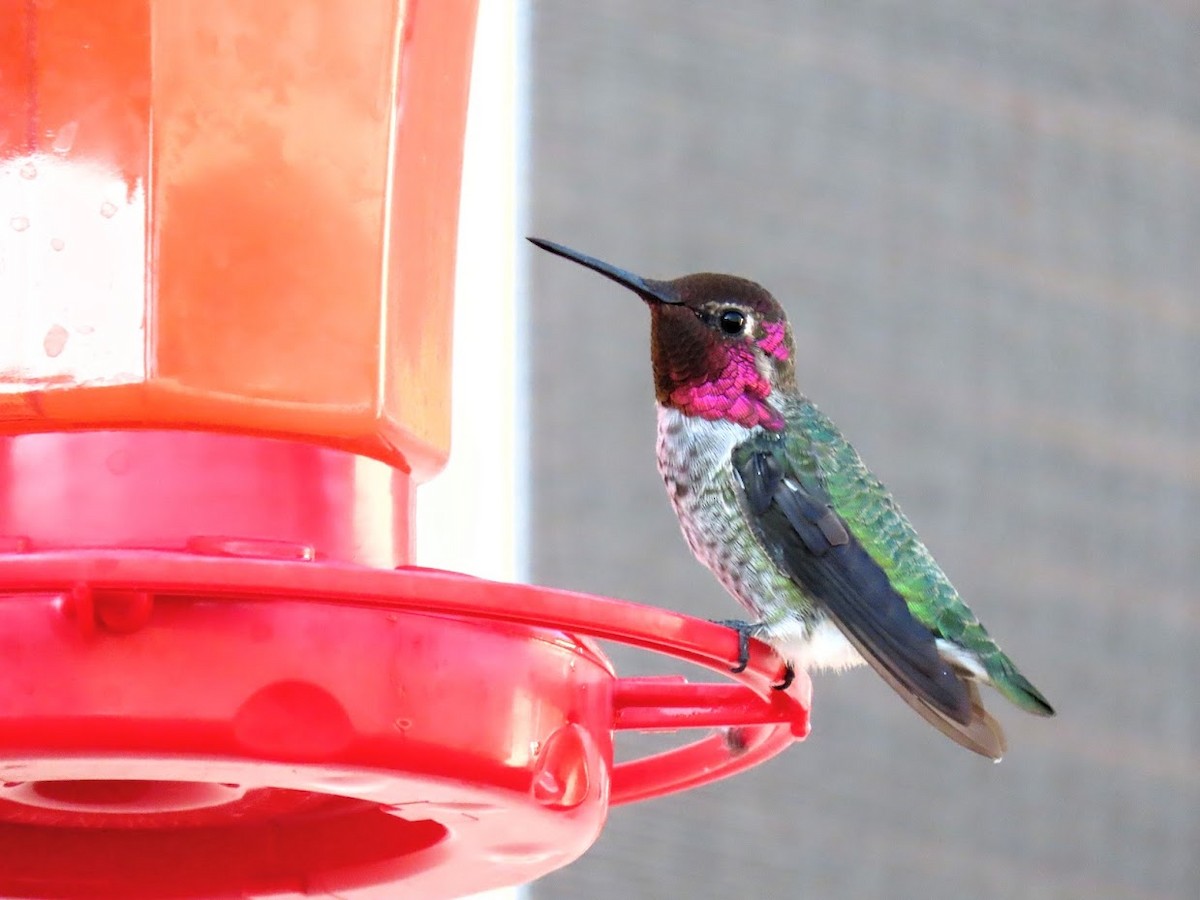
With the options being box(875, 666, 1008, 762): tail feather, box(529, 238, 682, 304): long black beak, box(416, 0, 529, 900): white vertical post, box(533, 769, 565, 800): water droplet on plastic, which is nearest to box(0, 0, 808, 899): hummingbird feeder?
box(533, 769, 565, 800): water droplet on plastic

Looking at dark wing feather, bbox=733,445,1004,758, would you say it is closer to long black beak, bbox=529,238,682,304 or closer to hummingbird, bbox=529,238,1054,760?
hummingbird, bbox=529,238,1054,760

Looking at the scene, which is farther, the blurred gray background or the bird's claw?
the blurred gray background

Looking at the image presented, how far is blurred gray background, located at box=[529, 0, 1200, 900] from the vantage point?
6.88 meters

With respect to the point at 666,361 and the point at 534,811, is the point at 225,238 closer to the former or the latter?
the point at 534,811

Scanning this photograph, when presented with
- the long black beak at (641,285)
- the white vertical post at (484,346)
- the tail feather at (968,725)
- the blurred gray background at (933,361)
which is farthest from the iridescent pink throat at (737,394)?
the blurred gray background at (933,361)

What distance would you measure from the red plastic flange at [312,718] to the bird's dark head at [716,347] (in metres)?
1.13

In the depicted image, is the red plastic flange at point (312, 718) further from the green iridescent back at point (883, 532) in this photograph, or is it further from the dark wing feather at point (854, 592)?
the green iridescent back at point (883, 532)

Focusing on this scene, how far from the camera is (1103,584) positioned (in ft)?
25.6

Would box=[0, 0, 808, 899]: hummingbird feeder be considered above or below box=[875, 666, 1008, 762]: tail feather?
above

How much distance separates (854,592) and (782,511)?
0.62 ft

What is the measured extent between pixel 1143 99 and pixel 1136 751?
2.55 meters

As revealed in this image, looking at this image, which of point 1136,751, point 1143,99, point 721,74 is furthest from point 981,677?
point 1143,99

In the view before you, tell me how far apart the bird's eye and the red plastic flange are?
3.95 ft

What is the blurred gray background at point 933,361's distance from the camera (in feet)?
22.6
